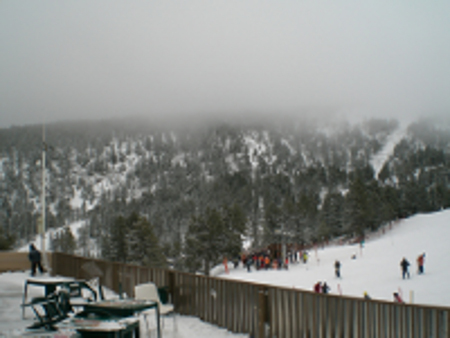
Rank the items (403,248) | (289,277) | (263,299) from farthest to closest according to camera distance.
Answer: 1. (403,248)
2. (289,277)
3. (263,299)

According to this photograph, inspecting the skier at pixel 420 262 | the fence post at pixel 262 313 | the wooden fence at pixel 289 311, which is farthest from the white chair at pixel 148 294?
the skier at pixel 420 262

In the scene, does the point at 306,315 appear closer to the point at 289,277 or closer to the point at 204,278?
the point at 204,278

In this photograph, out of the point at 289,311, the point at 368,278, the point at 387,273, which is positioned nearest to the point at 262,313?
the point at 289,311

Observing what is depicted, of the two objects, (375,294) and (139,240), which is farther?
(139,240)

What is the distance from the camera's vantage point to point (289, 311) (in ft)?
20.2

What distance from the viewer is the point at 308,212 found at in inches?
3701

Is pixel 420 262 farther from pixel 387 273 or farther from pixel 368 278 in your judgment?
pixel 368 278

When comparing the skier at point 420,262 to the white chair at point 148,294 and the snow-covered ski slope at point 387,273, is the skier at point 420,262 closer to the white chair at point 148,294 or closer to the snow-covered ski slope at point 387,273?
the snow-covered ski slope at point 387,273

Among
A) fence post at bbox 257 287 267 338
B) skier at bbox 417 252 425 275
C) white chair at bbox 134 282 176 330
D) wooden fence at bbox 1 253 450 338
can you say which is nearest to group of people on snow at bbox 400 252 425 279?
skier at bbox 417 252 425 275

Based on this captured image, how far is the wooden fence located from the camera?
4766mm

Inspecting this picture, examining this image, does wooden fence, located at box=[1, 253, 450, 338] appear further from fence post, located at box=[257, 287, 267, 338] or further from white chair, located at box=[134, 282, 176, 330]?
white chair, located at box=[134, 282, 176, 330]

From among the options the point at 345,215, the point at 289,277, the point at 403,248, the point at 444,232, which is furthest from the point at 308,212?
the point at 289,277

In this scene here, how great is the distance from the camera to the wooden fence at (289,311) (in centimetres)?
477

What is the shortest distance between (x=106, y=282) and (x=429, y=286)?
69.0ft
